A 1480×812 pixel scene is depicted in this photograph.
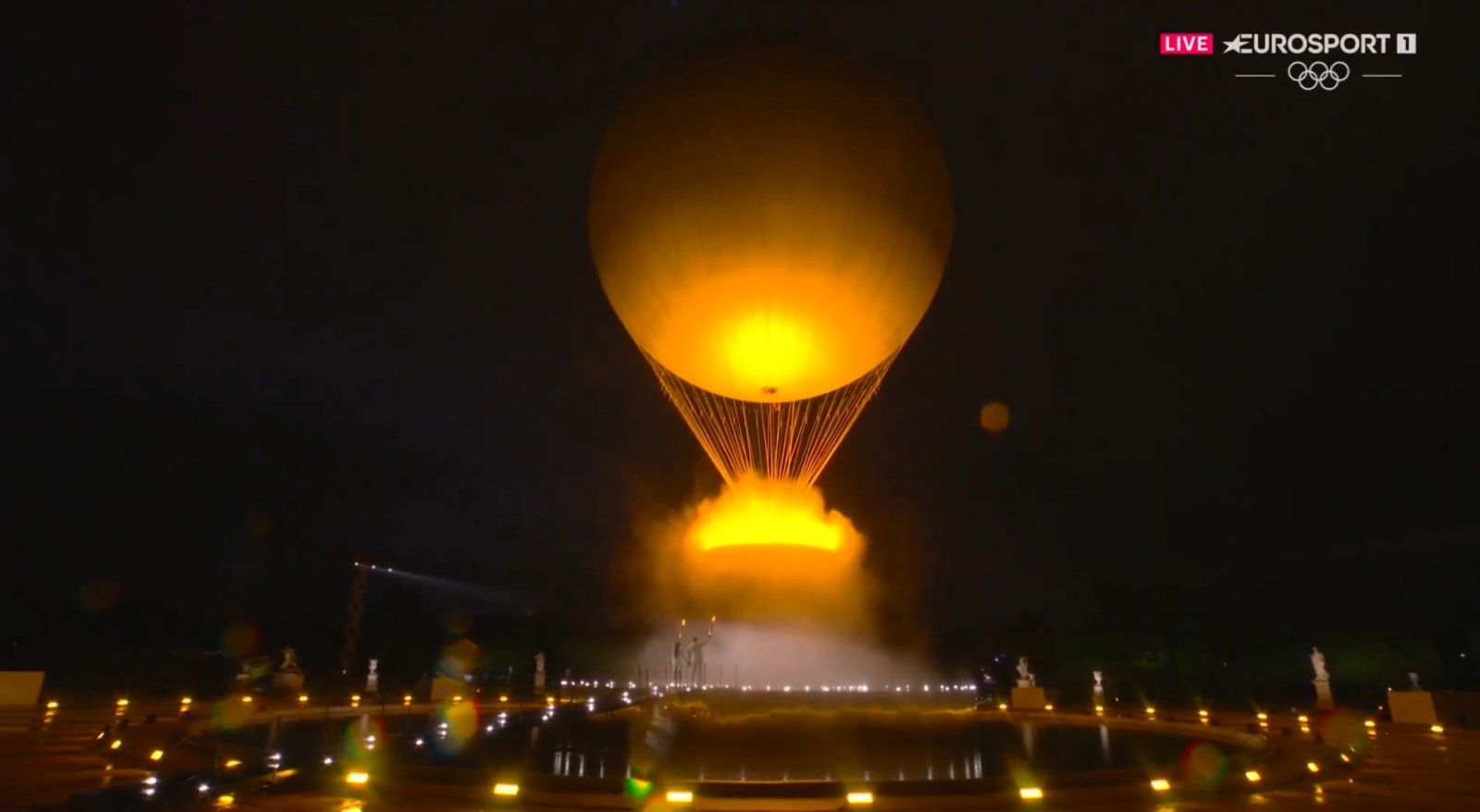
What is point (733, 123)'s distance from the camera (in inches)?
526

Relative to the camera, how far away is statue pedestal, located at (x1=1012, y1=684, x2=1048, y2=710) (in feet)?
104

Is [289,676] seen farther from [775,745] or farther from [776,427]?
[776,427]

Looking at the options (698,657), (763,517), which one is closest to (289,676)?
(698,657)

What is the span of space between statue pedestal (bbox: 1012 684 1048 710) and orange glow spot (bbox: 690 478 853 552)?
39.3 feet

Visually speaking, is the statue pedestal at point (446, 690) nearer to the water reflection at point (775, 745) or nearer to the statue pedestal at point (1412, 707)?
the water reflection at point (775, 745)

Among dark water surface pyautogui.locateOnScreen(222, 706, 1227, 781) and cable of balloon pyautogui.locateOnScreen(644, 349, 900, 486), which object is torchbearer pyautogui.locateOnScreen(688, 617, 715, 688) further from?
cable of balloon pyautogui.locateOnScreen(644, 349, 900, 486)

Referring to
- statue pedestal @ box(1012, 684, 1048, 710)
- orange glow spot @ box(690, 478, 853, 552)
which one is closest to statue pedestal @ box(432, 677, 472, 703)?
orange glow spot @ box(690, 478, 853, 552)

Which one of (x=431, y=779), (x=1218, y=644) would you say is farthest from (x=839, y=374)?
(x=1218, y=644)

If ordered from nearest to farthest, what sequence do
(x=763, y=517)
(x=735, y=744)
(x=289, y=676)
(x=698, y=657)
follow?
(x=735, y=744) → (x=763, y=517) → (x=289, y=676) → (x=698, y=657)

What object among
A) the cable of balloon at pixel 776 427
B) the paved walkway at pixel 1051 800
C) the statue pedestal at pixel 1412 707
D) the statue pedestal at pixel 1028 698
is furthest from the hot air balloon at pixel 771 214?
the statue pedestal at pixel 1412 707

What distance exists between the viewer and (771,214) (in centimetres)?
1351

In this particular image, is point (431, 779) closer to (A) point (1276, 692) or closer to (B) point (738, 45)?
(B) point (738, 45)

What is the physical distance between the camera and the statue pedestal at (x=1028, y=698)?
3178 cm

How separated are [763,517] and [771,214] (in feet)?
40.8
